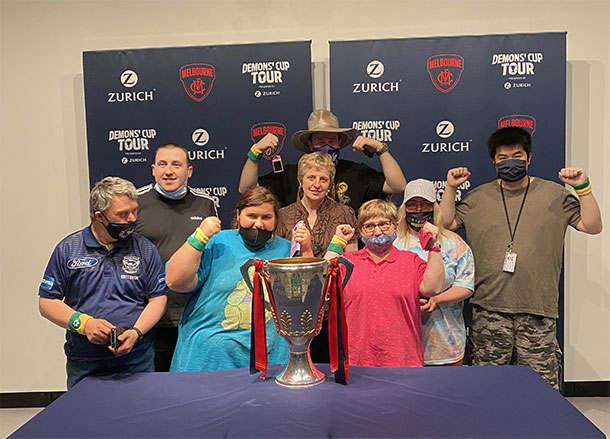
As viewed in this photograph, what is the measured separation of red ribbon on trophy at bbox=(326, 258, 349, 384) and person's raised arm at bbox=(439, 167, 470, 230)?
4.78 ft

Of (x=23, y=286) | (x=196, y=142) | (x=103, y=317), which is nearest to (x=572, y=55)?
(x=196, y=142)

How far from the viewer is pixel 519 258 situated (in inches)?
121

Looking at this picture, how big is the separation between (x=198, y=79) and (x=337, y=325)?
2592 mm

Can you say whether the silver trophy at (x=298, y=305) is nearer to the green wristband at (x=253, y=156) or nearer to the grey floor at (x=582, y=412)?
the green wristband at (x=253, y=156)

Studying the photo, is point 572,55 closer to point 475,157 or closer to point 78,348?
point 475,157

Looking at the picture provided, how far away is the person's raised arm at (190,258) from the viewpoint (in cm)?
206

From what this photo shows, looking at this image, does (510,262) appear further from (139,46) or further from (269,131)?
(139,46)

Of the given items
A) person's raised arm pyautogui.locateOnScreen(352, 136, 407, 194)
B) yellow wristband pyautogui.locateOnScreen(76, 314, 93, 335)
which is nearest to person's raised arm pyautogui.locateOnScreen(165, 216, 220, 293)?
yellow wristband pyautogui.locateOnScreen(76, 314, 93, 335)

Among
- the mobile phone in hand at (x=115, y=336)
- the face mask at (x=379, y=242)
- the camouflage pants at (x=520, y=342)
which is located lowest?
the camouflage pants at (x=520, y=342)

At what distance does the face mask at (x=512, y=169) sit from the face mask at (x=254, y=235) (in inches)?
60.6

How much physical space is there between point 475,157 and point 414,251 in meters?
1.47

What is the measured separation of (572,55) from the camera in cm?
400

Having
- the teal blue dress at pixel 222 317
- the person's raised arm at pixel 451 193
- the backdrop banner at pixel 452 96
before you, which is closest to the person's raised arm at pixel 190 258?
the teal blue dress at pixel 222 317

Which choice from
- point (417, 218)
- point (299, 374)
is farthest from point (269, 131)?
point (299, 374)
